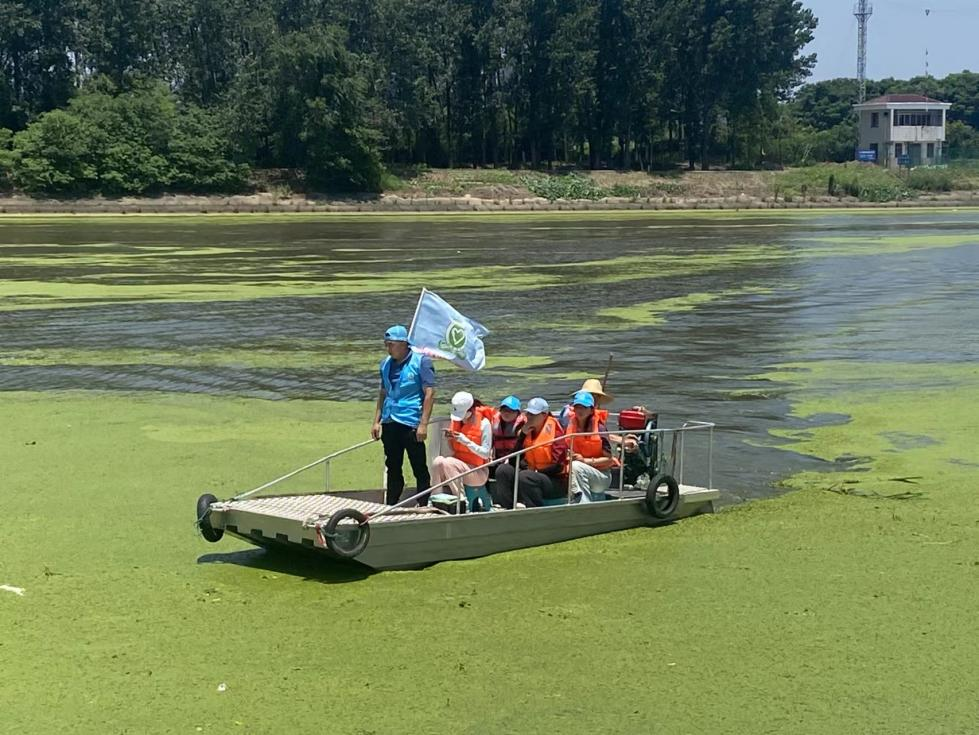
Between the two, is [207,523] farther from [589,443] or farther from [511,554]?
[589,443]

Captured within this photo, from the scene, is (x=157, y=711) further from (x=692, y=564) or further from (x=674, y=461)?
(x=674, y=461)

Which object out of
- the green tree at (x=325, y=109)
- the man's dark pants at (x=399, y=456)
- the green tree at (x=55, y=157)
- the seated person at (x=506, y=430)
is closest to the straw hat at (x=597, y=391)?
the seated person at (x=506, y=430)

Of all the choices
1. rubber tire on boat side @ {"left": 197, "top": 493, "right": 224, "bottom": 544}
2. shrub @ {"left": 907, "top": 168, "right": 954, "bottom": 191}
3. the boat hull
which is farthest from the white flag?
shrub @ {"left": 907, "top": 168, "right": 954, "bottom": 191}

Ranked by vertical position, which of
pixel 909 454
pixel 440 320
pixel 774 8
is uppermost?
pixel 774 8

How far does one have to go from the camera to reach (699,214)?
75250 mm

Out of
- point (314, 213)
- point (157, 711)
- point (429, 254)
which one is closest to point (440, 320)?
point (157, 711)

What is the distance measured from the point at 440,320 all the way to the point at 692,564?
2797 mm

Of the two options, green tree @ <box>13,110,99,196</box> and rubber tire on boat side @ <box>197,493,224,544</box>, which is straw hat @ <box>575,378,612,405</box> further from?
green tree @ <box>13,110,99,196</box>

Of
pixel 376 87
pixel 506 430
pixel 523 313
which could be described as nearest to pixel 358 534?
Result: pixel 506 430

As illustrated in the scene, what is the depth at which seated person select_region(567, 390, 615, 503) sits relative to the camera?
395 inches

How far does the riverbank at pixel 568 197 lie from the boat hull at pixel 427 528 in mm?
64992

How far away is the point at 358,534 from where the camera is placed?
8.65m

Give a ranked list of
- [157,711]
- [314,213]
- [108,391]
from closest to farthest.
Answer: [157,711]
[108,391]
[314,213]

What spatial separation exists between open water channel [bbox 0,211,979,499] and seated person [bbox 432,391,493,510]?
3268 millimetres
